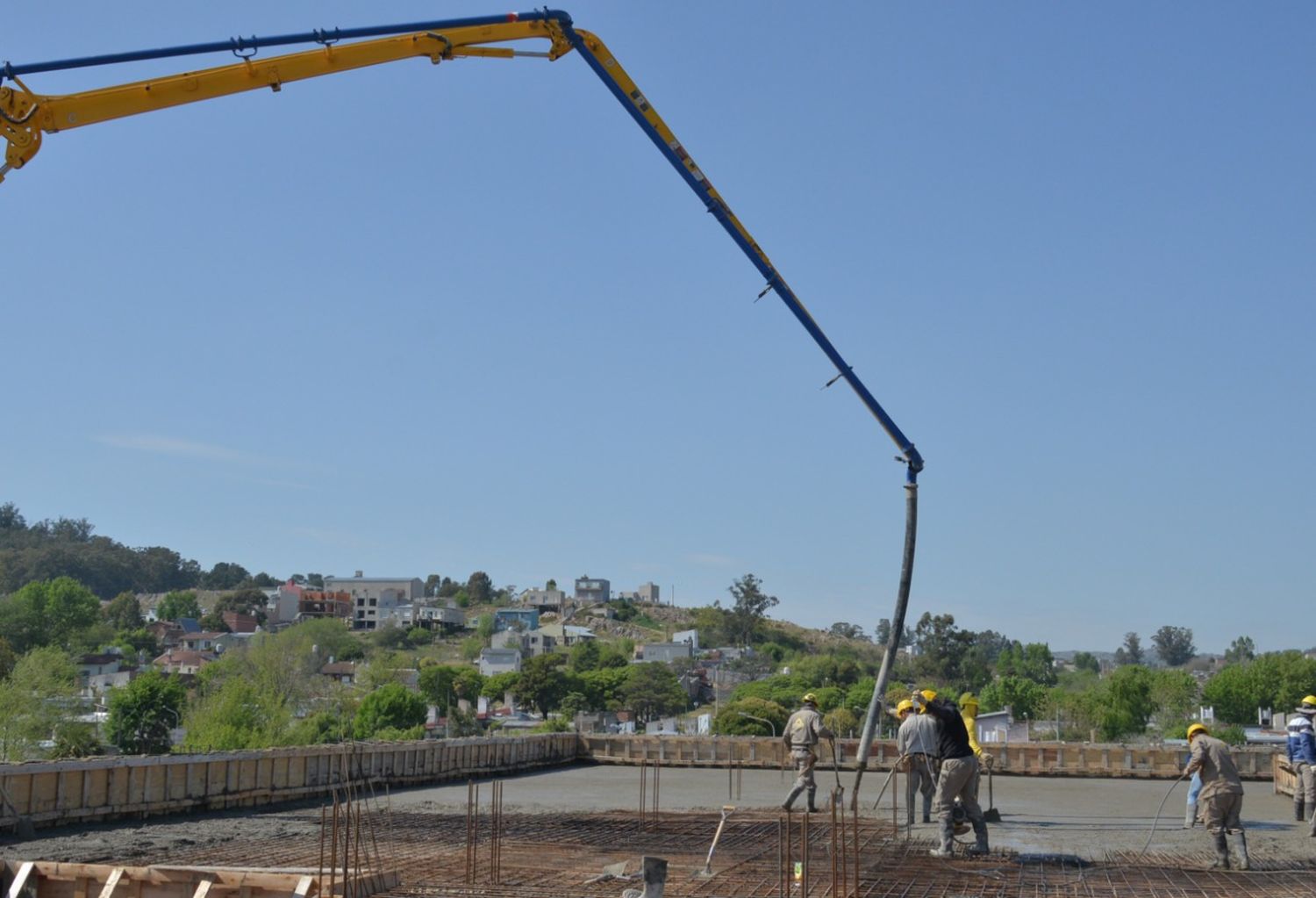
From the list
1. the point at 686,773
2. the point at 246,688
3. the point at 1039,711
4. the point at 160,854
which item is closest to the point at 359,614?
the point at 1039,711

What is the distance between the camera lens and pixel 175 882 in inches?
445

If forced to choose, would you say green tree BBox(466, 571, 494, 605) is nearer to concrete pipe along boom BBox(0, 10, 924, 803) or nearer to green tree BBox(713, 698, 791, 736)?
green tree BBox(713, 698, 791, 736)

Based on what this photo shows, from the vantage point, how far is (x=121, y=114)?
771 inches

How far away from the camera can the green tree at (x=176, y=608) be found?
605ft

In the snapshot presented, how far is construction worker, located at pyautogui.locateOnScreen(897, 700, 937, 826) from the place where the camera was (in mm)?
14719

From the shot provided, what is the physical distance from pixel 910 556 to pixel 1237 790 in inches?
368

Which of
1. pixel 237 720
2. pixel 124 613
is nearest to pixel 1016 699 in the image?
pixel 237 720

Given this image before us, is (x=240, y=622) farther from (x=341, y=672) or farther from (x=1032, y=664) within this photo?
(x=1032, y=664)

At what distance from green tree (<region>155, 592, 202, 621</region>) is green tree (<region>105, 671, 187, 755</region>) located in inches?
5128

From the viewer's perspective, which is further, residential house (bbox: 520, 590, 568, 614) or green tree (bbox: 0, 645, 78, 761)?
residential house (bbox: 520, 590, 568, 614)

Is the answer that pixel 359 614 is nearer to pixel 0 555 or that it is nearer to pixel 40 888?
pixel 0 555

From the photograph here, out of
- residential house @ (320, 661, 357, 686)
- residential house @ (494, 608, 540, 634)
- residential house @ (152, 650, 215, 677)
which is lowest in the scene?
residential house @ (320, 661, 357, 686)

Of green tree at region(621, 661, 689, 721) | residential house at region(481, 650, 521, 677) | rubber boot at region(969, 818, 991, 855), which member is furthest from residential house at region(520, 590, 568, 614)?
rubber boot at region(969, 818, 991, 855)

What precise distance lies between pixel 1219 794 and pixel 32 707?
178 ft
